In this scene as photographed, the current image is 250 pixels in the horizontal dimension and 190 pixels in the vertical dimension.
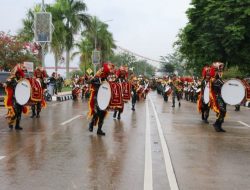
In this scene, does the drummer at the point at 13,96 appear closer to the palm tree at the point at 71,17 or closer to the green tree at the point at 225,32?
the green tree at the point at 225,32

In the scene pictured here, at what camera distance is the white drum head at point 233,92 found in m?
15.2

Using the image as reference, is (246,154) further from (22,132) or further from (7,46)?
(7,46)

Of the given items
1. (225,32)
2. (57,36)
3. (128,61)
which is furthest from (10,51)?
(128,61)

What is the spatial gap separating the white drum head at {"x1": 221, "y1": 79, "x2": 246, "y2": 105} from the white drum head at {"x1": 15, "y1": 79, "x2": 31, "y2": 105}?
18.4ft

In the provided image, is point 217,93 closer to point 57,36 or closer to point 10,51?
point 10,51

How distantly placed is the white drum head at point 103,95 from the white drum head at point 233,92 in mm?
3513

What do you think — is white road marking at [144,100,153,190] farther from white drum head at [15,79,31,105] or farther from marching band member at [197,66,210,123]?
marching band member at [197,66,210,123]

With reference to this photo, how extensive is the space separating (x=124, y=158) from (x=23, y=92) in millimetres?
5797

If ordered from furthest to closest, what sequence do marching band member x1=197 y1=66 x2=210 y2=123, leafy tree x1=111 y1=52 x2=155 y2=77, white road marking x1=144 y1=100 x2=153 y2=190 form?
1. leafy tree x1=111 y1=52 x2=155 y2=77
2. marching band member x1=197 y1=66 x2=210 y2=123
3. white road marking x1=144 y1=100 x2=153 y2=190

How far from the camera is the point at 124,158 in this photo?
10.0 meters

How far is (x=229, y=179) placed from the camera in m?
8.23

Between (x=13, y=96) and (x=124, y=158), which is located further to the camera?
(x=13, y=96)

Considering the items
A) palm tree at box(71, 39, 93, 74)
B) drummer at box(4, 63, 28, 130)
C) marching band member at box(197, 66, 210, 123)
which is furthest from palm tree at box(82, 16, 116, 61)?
drummer at box(4, 63, 28, 130)

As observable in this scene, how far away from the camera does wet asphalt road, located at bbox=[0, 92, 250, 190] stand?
786 cm
